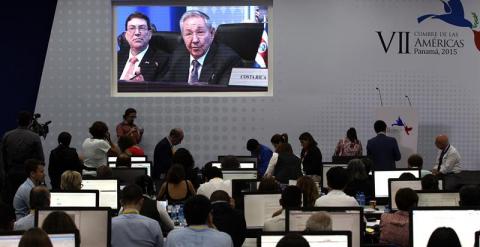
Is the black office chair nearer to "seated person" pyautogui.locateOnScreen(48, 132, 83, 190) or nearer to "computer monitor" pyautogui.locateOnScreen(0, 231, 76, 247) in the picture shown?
"seated person" pyautogui.locateOnScreen(48, 132, 83, 190)

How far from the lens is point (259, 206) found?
26.1ft

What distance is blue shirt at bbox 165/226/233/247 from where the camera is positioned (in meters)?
5.53

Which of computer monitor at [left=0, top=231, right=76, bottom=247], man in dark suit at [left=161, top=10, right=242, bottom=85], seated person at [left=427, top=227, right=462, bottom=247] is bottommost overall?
computer monitor at [left=0, top=231, right=76, bottom=247]

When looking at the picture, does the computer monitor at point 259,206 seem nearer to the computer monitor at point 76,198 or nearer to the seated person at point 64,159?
the computer monitor at point 76,198

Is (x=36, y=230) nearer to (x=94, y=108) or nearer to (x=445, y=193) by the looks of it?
(x=445, y=193)

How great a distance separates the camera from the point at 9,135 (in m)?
10.9

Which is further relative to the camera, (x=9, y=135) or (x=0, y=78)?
(x=0, y=78)

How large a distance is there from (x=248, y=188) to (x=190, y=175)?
1158mm

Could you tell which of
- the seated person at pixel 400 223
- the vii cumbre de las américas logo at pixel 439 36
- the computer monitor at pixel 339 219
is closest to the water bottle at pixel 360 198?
the seated person at pixel 400 223

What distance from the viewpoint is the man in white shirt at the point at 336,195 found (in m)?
7.68

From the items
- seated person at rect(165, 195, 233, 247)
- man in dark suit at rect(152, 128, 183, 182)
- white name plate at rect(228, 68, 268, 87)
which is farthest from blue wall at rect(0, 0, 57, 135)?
seated person at rect(165, 195, 233, 247)

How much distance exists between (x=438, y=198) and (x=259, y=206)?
5.58 feet

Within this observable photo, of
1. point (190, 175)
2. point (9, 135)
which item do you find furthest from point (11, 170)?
point (190, 175)

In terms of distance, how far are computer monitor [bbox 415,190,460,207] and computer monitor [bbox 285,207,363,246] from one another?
5.34ft
